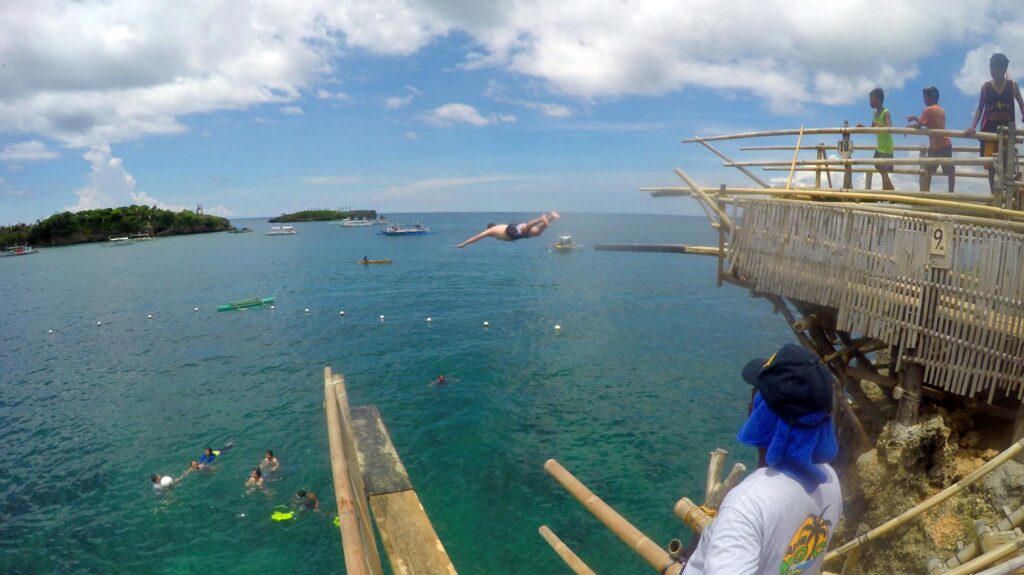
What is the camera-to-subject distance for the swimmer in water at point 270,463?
18.9m

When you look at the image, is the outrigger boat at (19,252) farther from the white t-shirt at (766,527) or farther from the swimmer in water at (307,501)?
the white t-shirt at (766,527)

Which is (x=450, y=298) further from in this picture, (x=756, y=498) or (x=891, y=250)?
(x=756, y=498)

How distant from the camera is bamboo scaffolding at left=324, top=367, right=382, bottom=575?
3404 mm

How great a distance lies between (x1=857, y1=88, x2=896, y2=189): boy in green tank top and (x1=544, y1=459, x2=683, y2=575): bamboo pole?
35.6ft

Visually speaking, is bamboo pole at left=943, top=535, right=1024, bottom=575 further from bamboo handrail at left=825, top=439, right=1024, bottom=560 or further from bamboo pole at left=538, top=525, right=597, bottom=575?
bamboo pole at left=538, top=525, right=597, bottom=575

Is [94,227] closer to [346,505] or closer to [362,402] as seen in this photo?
[362,402]

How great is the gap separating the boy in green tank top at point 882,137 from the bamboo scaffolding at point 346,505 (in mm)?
12243

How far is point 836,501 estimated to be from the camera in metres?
2.97

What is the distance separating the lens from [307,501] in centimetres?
1694

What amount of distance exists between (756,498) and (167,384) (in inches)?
1233

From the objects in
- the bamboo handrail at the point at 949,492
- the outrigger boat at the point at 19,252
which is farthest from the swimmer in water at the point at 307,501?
the outrigger boat at the point at 19,252

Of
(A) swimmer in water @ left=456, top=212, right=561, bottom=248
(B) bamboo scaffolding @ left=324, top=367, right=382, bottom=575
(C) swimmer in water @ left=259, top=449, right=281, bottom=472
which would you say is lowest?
(C) swimmer in water @ left=259, top=449, right=281, bottom=472

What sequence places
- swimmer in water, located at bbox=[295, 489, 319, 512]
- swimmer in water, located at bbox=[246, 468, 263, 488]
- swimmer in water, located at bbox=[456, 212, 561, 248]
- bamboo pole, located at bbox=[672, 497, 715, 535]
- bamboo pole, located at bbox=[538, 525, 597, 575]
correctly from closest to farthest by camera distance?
1. bamboo pole, located at bbox=[672, 497, 715, 535]
2. swimmer in water, located at bbox=[456, 212, 561, 248]
3. bamboo pole, located at bbox=[538, 525, 597, 575]
4. swimmer in water, located at bbox=[295, 489, 319, 512]
5. swimmer in water, located at bbox=[246, 468, 263, 488]

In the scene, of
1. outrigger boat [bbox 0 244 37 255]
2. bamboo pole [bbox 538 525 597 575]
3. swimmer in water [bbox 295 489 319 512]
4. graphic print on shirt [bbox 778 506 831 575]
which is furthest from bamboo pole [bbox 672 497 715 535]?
outrigger boat [bbox 0 244 37 255]
